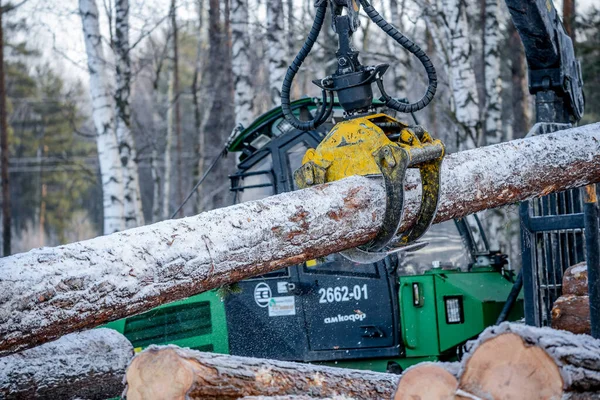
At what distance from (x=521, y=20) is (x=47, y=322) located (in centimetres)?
406

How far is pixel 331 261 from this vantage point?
6.41 meters

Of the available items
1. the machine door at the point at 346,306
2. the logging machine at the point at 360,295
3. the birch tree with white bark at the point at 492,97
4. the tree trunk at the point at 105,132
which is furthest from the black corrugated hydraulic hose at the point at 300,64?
the birch tree with white bark at the point at 492,97

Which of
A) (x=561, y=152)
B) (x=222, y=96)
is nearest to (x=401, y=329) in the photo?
(x=561, y=152)

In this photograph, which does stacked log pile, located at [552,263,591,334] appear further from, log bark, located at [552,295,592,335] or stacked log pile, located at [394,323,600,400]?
stacked log pile, located at [394,323,600,400]

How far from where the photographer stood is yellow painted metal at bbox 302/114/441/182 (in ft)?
12.9

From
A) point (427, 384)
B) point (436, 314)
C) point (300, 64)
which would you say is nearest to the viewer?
point (427, 384)

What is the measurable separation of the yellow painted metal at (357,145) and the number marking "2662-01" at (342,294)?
2.36 metres

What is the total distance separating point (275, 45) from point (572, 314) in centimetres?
821

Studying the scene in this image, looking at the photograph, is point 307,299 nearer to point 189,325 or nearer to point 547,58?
point 189,325

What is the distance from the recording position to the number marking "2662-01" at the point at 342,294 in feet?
20.8

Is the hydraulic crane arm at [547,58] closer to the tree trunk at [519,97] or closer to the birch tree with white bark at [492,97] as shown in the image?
the birch tree with white bark at [492,97]

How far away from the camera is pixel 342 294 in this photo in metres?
6.39

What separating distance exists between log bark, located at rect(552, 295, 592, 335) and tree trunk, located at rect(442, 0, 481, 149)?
6418 mm

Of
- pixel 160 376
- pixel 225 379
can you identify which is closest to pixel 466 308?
pixel 225 379
